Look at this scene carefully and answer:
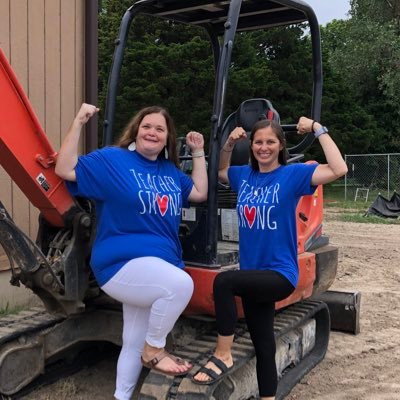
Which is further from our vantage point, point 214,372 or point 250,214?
point 250,214

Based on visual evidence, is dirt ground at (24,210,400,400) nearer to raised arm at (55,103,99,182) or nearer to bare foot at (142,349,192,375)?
bare foot at (142,349,192,375)

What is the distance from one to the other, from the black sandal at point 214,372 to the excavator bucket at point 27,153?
112cm

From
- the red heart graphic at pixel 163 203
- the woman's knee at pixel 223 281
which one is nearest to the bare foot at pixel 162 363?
the woman's knee at pixel 223 281

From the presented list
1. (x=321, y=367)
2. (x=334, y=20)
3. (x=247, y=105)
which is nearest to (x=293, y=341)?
(x=321, y=367)

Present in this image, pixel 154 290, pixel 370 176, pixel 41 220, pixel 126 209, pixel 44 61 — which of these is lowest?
pixel 370 176

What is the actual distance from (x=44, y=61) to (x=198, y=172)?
3.11m

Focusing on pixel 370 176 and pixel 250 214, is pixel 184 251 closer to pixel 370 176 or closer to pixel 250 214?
pixel 250 214

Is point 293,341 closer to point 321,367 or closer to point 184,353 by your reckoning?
point 321,367

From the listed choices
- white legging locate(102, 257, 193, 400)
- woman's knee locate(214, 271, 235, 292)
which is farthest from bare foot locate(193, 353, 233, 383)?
woman's knee locate(214, 271, 235, 292)

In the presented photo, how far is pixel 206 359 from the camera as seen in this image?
11.1 feet

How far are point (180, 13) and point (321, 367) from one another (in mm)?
2947

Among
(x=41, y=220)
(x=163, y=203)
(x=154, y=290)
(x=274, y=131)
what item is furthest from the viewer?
(x=41, y=220)

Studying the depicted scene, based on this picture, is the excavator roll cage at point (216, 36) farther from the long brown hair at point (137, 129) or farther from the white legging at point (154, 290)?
the white legging at point (154, 290)

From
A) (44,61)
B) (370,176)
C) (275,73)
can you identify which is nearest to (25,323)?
(44,61)
